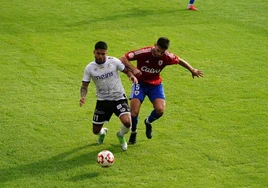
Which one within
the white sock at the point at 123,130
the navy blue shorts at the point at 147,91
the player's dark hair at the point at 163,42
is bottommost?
the white sock at the point at 123,130

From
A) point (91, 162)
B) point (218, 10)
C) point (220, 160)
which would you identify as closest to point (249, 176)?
point (220, 160)

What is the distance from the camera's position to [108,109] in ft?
39.9

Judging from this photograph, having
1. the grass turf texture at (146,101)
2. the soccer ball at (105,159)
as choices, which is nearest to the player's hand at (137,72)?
the grass turf texture at (146,101)

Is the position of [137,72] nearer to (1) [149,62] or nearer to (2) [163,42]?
(1) [149,62]

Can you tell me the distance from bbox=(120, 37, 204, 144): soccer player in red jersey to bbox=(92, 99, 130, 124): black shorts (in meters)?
0.46

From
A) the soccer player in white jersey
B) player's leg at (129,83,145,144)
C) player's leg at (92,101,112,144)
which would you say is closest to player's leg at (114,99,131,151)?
the soccer player in white jersey

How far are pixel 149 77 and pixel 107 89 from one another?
1.23m

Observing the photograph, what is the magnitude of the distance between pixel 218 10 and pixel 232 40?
4375 mm

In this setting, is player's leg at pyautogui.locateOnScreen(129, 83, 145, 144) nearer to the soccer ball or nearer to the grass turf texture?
the grass turf texture

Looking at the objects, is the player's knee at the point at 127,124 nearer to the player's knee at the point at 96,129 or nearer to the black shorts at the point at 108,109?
the black shorts at the point at 108,109

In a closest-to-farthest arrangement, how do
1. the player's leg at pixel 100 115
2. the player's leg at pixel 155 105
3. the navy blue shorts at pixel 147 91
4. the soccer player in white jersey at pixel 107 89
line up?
the soccer player in white jersey at pixel 107 89 → the player's leg at pixel 100 115 → the player's leg at pixel 155 105 → the navy blue shorts at pixel 147 91

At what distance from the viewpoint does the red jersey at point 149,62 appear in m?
12.4

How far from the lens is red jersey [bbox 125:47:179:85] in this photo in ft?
40.7

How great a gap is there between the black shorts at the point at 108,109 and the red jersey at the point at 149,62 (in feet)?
2.99
